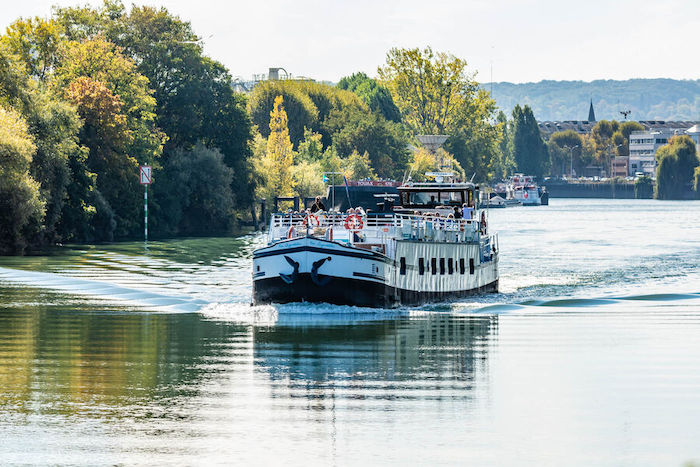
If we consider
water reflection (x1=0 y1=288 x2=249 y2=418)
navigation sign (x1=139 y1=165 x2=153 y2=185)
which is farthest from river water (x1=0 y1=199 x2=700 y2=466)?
navigation sign (x1=139 y1=165 x2=153 y2=185)

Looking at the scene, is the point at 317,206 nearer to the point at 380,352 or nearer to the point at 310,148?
the point at 380,352

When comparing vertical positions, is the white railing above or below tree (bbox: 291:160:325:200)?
below

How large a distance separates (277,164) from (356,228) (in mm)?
90260

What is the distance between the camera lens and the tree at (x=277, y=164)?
12438cm

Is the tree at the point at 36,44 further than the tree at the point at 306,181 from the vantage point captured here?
No

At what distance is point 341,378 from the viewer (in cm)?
2448

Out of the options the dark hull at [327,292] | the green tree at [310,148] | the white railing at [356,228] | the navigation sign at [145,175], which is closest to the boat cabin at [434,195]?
the white railing at [356,228]

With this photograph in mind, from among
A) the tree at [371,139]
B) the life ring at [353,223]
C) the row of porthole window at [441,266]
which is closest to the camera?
the life ring at [353,223]

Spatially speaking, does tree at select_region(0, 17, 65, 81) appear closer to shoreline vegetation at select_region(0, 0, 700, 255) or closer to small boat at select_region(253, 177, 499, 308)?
shoreline vegetation at select_region(0, 0, 700, 255)

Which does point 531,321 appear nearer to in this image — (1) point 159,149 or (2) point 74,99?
(2) point 74,99

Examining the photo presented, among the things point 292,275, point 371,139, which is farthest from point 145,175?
point 371,139

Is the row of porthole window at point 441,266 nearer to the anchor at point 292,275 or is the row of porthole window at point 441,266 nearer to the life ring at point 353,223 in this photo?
the life ring at point 353,223

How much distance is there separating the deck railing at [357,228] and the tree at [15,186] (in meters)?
28.6

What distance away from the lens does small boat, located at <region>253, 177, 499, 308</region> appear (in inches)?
1513
